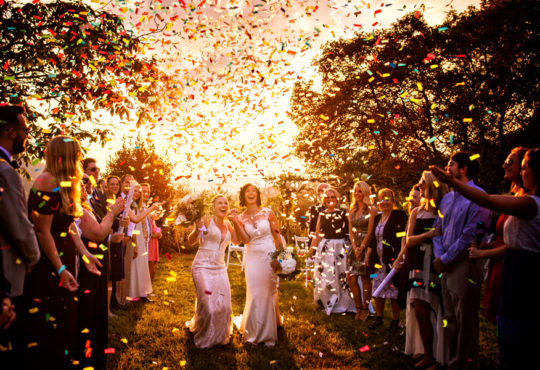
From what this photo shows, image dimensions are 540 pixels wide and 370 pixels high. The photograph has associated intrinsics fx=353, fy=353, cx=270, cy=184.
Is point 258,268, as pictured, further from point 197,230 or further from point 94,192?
point 94,192

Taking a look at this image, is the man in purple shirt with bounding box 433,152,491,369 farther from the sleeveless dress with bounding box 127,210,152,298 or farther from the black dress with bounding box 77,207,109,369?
the sleeveless dress with bounding box 127,210,152,298

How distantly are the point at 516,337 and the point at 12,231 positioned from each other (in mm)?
3748

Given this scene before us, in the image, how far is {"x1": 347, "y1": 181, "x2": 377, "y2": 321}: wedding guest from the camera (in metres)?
7.59

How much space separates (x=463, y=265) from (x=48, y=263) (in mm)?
4420

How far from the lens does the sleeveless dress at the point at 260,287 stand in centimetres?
594

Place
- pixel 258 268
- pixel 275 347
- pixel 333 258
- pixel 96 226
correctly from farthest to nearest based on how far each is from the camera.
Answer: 1. pixel 333 258
2. pixel 258 268
3. pixel 275 347
4. pixel 96 226

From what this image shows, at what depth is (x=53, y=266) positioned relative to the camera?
3061 millimetres

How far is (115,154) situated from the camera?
29156 mm

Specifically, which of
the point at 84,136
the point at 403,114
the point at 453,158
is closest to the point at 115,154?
the point at 403,114

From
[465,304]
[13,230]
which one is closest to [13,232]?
[13,230]

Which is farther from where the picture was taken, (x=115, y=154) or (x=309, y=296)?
(x=115, y=154)

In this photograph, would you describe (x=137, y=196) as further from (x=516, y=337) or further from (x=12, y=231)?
(x=516, y=337)

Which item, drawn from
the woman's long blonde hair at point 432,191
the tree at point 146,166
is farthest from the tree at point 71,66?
the tree at point 146,166

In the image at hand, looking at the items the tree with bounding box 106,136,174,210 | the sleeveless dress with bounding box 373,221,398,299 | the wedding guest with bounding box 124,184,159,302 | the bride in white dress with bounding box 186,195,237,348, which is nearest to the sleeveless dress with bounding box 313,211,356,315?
the sleeveless dress with bounding box 373,221,398,299
